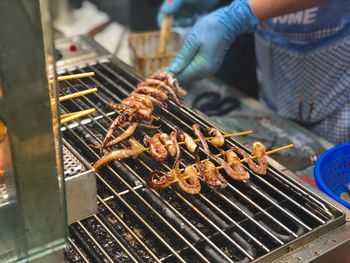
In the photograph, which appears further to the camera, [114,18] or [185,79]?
[114,18]

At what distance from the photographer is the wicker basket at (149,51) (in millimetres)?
3736

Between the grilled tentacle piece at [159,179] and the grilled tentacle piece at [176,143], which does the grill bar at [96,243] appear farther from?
the grilled tentacle piece at [176,143]

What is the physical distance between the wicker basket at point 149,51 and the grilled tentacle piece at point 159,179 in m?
1.88

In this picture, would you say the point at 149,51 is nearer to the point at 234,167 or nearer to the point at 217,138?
the point at 217,138

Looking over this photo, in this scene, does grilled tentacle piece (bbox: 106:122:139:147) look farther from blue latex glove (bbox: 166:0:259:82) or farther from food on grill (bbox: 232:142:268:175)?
blue latex glove (bbox: 166:0:259:82)

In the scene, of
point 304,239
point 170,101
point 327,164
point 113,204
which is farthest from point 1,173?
point 327,164

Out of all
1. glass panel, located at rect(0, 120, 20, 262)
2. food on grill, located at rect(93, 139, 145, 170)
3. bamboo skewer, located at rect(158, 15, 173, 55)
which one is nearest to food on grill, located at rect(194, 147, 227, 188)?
food on grill, located at rect(93, 139, 145, 170)

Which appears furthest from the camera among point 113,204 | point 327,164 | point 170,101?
point 170,101

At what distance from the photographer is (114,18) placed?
5316 mm

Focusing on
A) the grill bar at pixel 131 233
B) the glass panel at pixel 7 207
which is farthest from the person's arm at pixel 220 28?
the glass panel at pixel 7 207

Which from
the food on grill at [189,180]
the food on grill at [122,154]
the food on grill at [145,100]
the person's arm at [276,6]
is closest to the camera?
the food on grill at [189,180]

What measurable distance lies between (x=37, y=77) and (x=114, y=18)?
→ 439 cm

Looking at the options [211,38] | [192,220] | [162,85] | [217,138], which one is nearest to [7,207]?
[192,220]

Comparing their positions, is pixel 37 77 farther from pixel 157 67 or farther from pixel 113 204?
pixel 157 67
